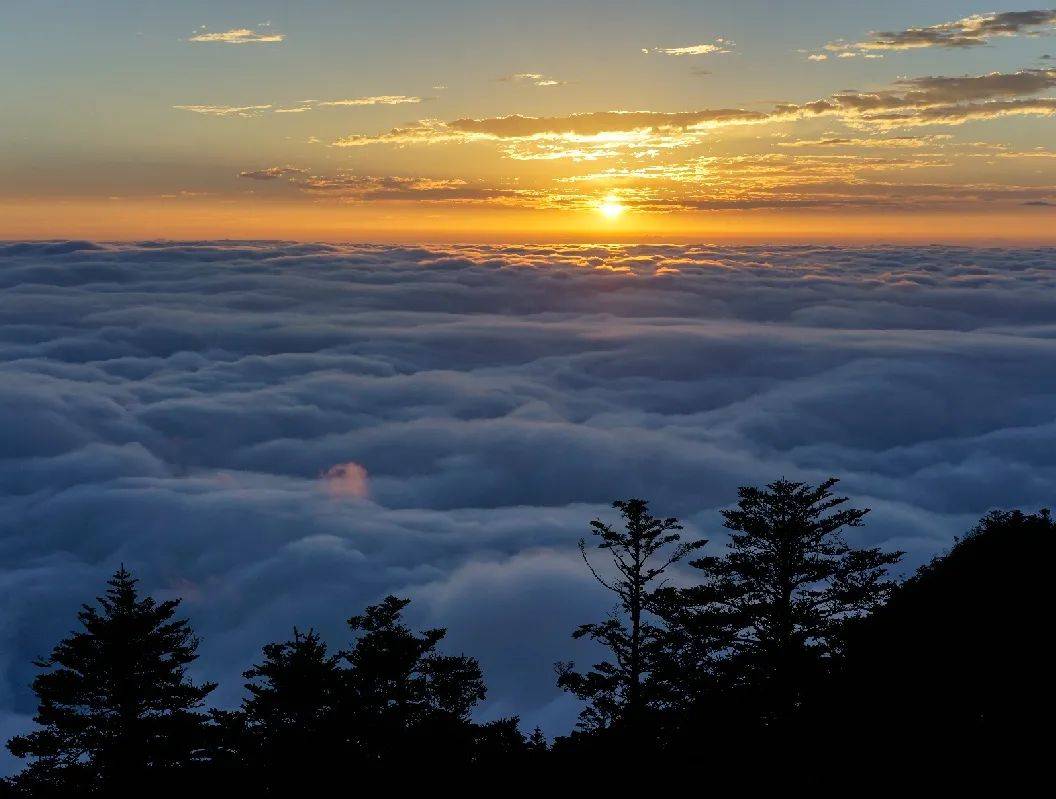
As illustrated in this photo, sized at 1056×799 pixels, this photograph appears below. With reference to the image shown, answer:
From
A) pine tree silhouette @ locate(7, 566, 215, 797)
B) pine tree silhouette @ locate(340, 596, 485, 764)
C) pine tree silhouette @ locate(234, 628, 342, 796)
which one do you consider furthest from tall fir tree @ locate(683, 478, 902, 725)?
pine tree silhouette @ locate(7, 566, 215, 797)

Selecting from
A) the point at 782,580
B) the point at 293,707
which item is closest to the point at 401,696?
the point at 293,707

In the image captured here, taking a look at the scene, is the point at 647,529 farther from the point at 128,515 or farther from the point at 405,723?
the point at 128,515

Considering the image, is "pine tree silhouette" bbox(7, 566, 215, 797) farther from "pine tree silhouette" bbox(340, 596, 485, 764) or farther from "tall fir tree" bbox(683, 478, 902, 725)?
"tall fir tree" bbox(683, 478, 902, 725)

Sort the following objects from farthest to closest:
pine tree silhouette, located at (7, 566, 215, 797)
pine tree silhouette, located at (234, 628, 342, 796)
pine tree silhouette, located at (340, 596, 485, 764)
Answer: pine tree silhouette, located at (7, 566, 215, 797)
pine tree silhouette, located at (234, 628, 342, 796)
pine tree silhouette, located at (340, 596, 485, 764)

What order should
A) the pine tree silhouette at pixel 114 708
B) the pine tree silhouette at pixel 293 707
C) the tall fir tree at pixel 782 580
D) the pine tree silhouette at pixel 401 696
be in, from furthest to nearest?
1. the tall fir tree at pixel 782 580
2. the pine tree silhouette at pixel 114 708
3. the pine tree silhouette at pixel 293 707
4. the pine tree silhouette at pixel 401 696

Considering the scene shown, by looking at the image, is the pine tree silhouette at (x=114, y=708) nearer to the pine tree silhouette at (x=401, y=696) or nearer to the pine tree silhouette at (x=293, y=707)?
the pine tree silhouette at (x=293, y=707)

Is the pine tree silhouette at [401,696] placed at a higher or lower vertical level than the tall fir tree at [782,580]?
lower

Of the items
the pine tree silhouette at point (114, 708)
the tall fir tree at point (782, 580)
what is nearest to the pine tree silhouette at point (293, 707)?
the pine tree silhouette at point (114, 708)

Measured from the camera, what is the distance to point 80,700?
80.5 feet

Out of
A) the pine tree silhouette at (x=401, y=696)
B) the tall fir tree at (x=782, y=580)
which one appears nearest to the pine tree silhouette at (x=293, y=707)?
the pine tree silhouette at (x=401, y=696)

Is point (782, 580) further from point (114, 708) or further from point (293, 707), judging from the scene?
point (114, 708)

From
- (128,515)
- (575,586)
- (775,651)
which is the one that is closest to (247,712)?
(775,651)

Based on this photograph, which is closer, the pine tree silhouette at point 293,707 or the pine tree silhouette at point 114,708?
the pine tree silhouette at point 293,707

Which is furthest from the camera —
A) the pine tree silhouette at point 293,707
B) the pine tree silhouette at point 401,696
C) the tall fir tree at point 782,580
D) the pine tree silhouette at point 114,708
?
the tall fir tree at point 782,580
